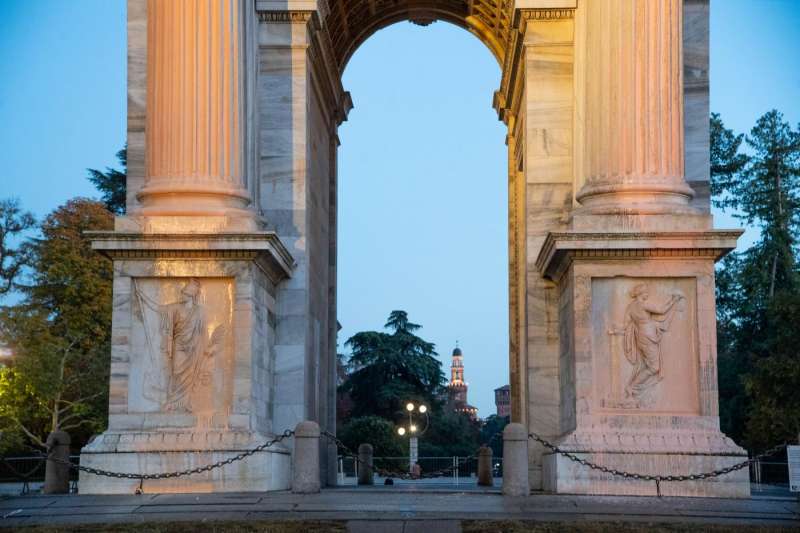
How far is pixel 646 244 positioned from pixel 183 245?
33.9 feet

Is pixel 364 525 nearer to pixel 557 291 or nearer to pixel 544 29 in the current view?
pixel 557 291

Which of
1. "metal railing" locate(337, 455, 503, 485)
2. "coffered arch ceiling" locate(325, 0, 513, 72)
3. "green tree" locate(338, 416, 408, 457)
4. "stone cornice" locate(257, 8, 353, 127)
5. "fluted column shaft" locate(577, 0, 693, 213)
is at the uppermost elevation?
"coffered arch ceiling" locate(325, 0, 513, 72)

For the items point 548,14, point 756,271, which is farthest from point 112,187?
point 548,14

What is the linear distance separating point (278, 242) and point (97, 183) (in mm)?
72074

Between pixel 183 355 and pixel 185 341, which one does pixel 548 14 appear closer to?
pixel 185 341

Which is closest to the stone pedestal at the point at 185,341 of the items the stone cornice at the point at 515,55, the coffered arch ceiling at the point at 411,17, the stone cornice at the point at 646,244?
the stone cornice at the point at 646,244

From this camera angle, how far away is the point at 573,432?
3125 centimetres

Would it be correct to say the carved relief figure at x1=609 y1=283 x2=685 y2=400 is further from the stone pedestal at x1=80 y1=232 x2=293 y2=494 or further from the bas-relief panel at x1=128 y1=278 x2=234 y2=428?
the bas-relief panel at x1=128 y1=278 x2=234 y2=428

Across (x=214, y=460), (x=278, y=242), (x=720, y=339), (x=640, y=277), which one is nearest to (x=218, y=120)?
(x=278, y=242)

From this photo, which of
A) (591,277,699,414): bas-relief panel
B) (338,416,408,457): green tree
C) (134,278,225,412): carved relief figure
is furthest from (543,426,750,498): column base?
(338,416,408,457): green tree

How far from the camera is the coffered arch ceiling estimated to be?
44.9m

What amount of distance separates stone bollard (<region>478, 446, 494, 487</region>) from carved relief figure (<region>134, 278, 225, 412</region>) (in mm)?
16284

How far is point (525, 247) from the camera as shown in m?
36.6

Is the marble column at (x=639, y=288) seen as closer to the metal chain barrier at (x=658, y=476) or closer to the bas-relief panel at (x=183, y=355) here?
the metal chain barrier at (x=658, y=476)
